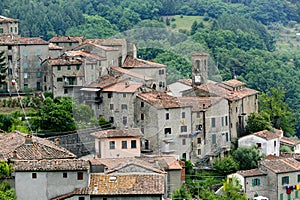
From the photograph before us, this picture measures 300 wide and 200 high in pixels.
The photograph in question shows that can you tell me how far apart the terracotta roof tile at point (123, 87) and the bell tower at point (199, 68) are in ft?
19.4

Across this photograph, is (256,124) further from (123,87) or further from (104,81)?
(104,81)

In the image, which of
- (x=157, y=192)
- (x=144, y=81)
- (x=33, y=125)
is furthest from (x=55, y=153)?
(x=144, y=81)

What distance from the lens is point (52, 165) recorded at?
4831 cm

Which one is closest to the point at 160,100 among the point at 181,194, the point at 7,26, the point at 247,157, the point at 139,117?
the point at 139,117

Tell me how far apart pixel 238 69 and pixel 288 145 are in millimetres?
47928

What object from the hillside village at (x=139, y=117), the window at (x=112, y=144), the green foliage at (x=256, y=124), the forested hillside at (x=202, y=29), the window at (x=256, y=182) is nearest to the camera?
the hillside village at (x=139, y=117)

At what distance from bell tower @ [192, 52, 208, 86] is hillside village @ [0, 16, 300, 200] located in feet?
0.22

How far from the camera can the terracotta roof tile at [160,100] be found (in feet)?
216

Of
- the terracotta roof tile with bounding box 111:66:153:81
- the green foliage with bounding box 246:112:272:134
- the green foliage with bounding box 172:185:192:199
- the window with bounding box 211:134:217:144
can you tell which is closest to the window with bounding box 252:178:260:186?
the window with bounding box 211:134:217:144

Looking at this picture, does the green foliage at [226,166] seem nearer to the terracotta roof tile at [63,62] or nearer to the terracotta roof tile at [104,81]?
the terracotta roof tile at [104,81]

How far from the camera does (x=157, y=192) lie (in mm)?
48312

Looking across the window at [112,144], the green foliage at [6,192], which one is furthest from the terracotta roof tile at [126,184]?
the window at [112,144]

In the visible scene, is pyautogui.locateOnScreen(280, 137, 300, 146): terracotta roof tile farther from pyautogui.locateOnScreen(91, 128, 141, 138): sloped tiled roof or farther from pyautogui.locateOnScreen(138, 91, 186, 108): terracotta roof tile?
pyautogui.locateOnScreen(91, 128, 141, 138): sloped tiled roof

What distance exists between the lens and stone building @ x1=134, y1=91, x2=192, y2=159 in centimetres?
6581
